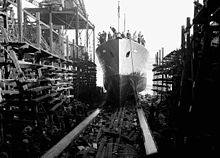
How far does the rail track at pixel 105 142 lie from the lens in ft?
14.3

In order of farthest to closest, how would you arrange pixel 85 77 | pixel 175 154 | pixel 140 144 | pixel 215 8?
1. pixel 85 77
2. pixel 140 144
3. pixel 175 154
4. pixel 215 8

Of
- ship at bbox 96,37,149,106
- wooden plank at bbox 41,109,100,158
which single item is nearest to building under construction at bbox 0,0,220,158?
wooden plank at bbox 41,109,100,158

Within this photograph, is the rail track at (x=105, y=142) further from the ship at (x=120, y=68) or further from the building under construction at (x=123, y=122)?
the ship at (x=120, y=68)

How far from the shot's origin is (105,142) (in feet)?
17.3

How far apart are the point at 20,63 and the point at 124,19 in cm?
1578

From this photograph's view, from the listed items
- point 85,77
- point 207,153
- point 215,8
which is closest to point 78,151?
point 207,153

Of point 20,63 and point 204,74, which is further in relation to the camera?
point 20,63

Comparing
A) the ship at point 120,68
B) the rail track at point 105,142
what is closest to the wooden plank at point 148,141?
the rail track at point 105,142

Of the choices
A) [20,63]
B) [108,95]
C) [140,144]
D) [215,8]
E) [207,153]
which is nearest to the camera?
[207,153]

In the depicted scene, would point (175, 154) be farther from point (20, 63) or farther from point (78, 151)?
point (20, 63)

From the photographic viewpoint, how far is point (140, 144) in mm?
5156

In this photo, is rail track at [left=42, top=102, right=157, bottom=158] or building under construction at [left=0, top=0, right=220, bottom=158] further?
rail track at [left=42, top=102, right=157, bottom=158]

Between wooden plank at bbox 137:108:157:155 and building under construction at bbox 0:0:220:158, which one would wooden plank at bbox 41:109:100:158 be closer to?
building under construction at bbox 0:0:220:158

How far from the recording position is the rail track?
4363 mm
